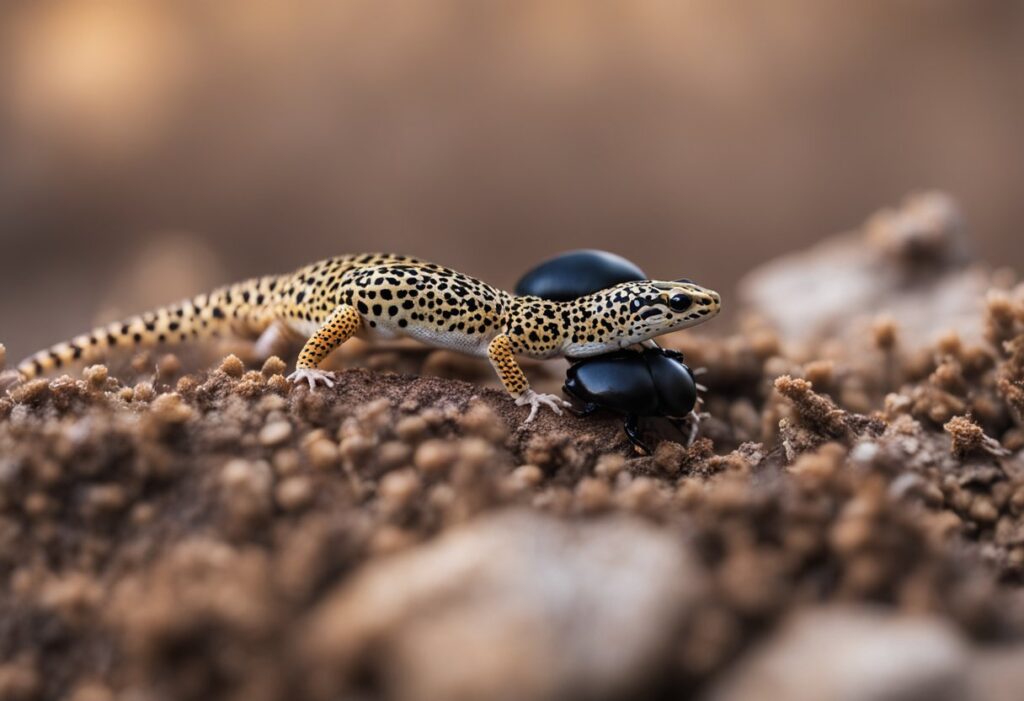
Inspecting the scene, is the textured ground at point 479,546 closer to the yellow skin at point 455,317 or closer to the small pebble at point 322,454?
the small pebble at point 322,454

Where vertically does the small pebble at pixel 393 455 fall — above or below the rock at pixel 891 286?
below

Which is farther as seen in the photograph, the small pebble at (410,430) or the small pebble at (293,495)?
the small pebble at (410,430)

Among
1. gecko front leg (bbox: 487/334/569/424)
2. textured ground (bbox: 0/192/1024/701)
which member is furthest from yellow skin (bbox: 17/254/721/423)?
textured ground (bbox: 0/192/1024/701)

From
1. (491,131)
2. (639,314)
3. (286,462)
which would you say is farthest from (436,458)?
(491,131)

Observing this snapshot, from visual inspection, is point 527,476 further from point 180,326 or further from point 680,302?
point 180,326

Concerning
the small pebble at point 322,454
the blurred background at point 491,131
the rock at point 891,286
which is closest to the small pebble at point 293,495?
the small pebble at point 322,454

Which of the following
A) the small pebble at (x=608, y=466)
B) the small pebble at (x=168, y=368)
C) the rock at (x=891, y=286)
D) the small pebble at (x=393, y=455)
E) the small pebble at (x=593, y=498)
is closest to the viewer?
the small pebble at (x=593, y=498)

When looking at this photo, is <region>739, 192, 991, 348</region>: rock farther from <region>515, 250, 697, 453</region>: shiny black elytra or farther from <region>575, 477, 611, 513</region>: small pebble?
<region>575, 477, 611, 513</region>: small pebble
